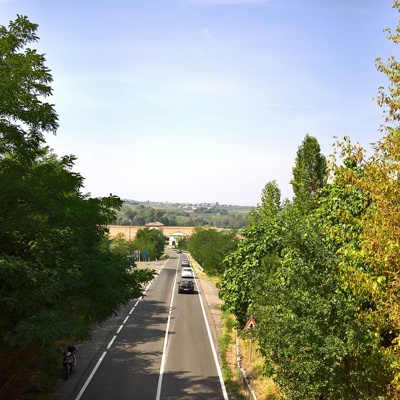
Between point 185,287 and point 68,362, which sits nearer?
point 68,362

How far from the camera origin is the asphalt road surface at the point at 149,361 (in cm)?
1543

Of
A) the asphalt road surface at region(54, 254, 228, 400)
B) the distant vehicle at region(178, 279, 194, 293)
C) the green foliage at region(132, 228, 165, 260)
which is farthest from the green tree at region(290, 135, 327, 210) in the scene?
the green foliage at region(132, 228, 165, 260)

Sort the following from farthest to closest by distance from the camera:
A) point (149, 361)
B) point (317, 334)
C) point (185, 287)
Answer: point (185, 287), point (149, 361), point (317, 334)

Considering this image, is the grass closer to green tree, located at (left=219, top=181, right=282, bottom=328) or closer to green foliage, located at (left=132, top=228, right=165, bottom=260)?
green tree, located at (left=219, top=181, right=282, bottom=328)

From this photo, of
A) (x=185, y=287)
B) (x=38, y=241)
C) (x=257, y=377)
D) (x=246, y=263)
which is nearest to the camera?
(x=38, y=241)

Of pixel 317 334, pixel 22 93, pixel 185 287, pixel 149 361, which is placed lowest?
pixel 149 361

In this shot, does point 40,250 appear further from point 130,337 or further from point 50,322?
point 130,337

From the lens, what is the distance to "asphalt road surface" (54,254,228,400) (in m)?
15.4

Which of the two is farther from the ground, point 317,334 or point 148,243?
point 317,334

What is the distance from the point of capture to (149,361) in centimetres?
1920

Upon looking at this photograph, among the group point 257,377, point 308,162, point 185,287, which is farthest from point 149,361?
point 185,287

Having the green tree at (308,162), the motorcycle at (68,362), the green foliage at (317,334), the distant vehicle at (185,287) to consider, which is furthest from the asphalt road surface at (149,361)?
the green tree at (308,162)

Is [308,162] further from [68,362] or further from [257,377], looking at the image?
[68,362]

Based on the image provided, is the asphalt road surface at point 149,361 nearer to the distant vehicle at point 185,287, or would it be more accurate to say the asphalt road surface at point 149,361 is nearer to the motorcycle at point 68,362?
the motorcycle at point 68,362
